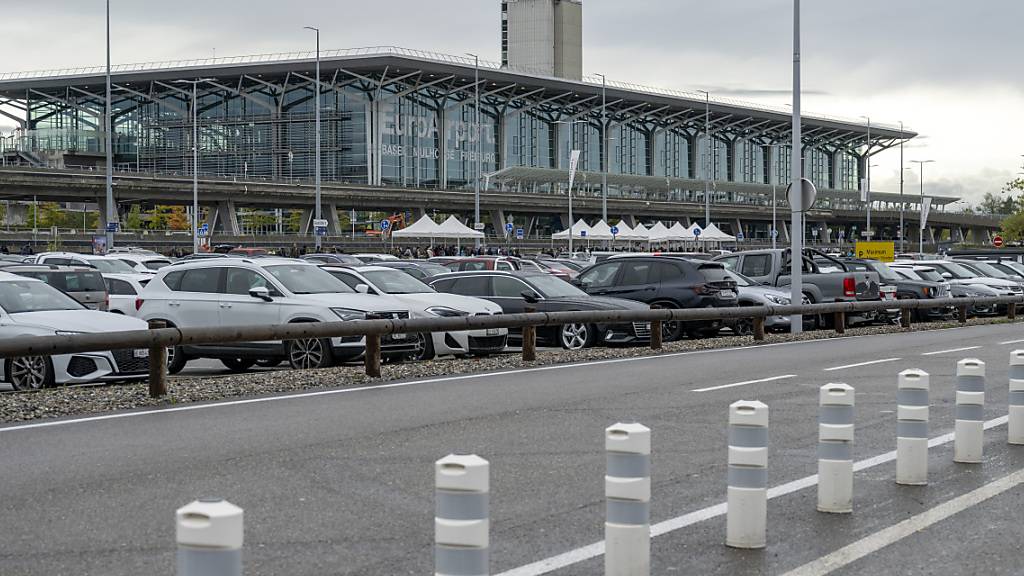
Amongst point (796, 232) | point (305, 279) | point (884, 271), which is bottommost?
point (884, 271)

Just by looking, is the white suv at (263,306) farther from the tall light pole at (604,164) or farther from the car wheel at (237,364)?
the tall light pole at (604,164)

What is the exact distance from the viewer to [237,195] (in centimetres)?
8988

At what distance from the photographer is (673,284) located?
24.2 meters

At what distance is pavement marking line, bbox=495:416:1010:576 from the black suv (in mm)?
14034

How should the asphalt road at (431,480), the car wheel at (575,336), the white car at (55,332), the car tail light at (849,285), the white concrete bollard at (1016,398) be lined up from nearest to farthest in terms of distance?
the asphalt road at (431,480) < the white concrete bollard at (1016,398) < the white car at (55,332) < the car wheel at (575,336) < the car tail light at (849,285)

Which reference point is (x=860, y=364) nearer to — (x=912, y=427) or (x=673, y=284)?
(x=673, y=284)

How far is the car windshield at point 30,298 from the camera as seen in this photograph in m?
15.4

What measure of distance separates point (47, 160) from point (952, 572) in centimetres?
11245

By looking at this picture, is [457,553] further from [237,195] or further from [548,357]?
[237,195]

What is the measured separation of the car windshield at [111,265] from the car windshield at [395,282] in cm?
1258

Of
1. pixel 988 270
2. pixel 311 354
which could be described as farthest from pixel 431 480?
pixel 988 270

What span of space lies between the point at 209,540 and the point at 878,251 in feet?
146

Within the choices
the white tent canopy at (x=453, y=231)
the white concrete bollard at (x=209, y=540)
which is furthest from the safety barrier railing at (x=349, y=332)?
the white tent canopy at (x=453, y=231)

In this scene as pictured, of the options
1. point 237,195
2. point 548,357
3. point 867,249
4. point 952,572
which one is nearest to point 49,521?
point 952,572
